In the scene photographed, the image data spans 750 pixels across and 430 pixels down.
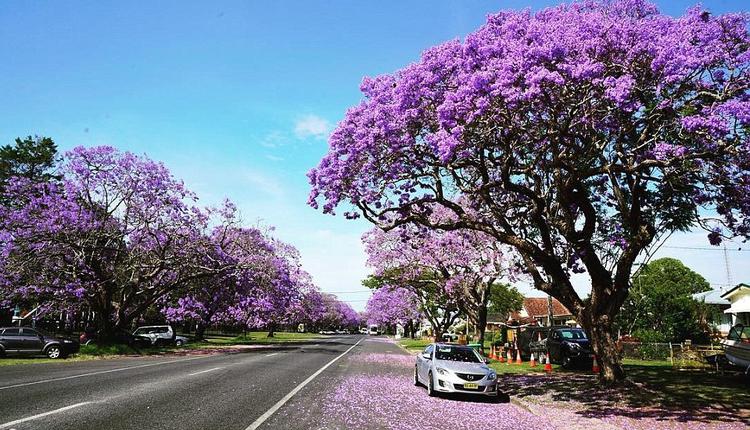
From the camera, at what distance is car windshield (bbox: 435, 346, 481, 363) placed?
1414 cm

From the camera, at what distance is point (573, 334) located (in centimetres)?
2441

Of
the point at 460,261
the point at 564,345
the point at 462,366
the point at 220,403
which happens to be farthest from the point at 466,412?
the point at 460,261

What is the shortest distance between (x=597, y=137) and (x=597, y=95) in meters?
1.70

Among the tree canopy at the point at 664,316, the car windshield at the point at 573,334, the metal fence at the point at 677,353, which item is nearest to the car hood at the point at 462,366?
the car windshield at the point at 573,334

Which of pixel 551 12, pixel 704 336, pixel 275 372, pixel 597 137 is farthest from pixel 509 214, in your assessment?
pixel 704 336

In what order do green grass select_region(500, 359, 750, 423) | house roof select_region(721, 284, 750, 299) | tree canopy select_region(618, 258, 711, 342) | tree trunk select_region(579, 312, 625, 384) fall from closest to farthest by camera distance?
1. green grass select_region(500, 359, 750, 423)
2. tree trunk select_region(579, 312, 625, 384)
3. tree canopy select_region(618, 258, 711, 342)
4. house roof select_region(721, 284, 750, 299)

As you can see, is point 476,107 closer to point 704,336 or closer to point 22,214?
point 22,214

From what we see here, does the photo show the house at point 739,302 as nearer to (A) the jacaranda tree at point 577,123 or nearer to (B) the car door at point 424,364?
(A) the jacaranda tree at point 577,123

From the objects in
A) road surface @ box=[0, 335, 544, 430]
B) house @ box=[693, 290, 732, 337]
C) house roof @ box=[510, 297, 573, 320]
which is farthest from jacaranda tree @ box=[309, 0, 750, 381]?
house roof @ box=[510, 297, 573, 320]

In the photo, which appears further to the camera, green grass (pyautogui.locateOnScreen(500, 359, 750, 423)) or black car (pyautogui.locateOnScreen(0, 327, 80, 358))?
black car (pyautogui.locateOnScreen(0, 327, 80, 358))

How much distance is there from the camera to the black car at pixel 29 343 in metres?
23.5

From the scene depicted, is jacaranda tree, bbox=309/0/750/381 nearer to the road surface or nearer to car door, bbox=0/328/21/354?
the road surface

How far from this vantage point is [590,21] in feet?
36.6

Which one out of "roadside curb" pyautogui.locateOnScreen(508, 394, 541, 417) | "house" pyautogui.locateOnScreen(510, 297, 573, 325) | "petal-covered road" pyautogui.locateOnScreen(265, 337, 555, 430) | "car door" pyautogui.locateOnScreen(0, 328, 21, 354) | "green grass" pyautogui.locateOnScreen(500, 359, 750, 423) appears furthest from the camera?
"house" pyautogui.locateOnScreen(510, 297, 573, 325)
